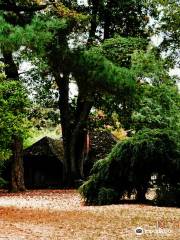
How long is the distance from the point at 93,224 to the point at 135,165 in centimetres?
587

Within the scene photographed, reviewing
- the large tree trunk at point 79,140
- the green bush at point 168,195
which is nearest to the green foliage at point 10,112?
the green bush at point 168,195

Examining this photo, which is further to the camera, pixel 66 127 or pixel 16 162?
pixel 66 127

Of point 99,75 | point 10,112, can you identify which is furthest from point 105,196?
point 10,112

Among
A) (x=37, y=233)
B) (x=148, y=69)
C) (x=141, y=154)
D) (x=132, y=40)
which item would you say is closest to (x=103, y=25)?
(x=132, y=40)

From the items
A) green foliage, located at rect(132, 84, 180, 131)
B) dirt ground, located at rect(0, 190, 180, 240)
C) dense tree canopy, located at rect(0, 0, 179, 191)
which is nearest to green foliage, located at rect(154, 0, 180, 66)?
dense tree canopy, located at rect(0, 0, 179, 191)

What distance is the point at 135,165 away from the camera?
18750 mm

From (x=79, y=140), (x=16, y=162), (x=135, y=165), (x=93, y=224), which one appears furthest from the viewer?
(x=79, y=140)

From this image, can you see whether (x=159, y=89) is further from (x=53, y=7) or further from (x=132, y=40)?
(x=132, y=40)

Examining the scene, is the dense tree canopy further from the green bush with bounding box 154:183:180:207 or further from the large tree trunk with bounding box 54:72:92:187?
the green bush with bounding box 154:183:180:207

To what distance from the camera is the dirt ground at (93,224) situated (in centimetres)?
1125

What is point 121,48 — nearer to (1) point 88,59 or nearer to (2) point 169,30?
(2) point 169,30

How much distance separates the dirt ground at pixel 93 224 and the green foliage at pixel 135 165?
1.89 m

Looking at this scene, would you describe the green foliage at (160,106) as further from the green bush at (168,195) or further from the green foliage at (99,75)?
the green bush at (168,195)

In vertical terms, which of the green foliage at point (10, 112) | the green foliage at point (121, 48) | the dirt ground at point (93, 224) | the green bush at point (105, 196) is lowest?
the dirt ground at point (93, 224)
